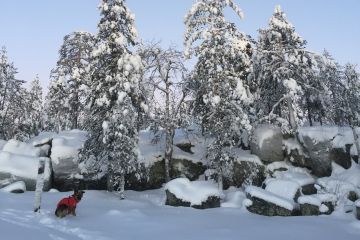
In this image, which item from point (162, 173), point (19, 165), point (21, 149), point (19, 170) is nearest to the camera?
point (19, 170)

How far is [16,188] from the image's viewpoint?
21734 millimetres

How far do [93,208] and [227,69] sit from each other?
11.3m

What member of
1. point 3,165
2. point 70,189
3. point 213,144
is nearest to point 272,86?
point 213,144

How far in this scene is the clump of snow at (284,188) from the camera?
65.6 feet

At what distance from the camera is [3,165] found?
23.8 m

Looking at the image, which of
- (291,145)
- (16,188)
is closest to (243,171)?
(291,145)

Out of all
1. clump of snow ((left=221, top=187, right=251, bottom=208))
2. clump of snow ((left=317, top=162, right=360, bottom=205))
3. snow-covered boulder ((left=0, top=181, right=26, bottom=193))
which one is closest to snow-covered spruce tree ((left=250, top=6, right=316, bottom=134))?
clump of snow ((left=317, top=162, right=360, bottom=205))

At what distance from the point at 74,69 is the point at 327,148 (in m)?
19.7

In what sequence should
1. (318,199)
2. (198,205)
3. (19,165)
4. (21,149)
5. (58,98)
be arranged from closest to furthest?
(318,199)
(198,205)
(19,165)
(21,149)
(58,98)

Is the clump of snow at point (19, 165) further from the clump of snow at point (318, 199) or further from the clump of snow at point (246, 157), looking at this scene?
the clump of snow at point (318, 199)

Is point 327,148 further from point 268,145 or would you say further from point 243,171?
point 243,171

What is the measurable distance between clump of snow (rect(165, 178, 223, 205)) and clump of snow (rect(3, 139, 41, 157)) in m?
11.0

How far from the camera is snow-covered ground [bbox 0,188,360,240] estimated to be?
1164cm

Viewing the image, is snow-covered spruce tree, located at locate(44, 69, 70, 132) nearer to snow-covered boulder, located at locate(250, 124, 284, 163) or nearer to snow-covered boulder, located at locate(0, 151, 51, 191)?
snow-covered boulder, located at locate(0, 151, 51, 191)
